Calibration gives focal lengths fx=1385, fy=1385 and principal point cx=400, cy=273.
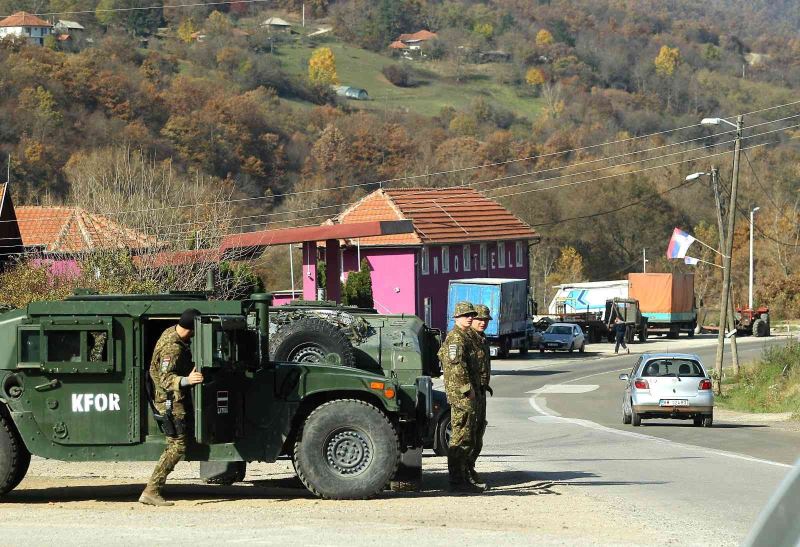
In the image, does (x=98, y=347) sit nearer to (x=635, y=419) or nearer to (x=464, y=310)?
(x=464, y=310)

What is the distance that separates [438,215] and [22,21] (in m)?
118

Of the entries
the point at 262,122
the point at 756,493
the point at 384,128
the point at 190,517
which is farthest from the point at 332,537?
the point at 384,128

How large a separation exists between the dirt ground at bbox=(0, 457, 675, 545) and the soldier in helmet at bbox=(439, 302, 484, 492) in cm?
34

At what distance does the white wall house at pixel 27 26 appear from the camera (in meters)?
172

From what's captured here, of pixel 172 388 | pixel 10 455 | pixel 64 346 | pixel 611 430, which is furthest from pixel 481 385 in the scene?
pixel 611 430

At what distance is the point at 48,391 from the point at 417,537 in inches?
157

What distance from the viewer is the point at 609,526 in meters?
11.1

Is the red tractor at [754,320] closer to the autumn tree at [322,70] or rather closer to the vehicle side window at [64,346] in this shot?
the vehicle side window at [64,346]

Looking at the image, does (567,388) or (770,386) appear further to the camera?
(567,388)

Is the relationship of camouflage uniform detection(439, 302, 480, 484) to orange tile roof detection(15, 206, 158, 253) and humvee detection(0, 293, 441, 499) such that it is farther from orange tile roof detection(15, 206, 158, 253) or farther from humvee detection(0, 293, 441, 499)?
orange tile roof detection(15, 206, 158, 253)

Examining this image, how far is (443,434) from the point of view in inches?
607

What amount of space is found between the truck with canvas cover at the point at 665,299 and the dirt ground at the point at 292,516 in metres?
58.1

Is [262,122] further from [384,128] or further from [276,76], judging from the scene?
[276,76]

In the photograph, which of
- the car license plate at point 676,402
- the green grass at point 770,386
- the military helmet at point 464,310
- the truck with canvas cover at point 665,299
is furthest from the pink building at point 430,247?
the military helmet at point 464,310
